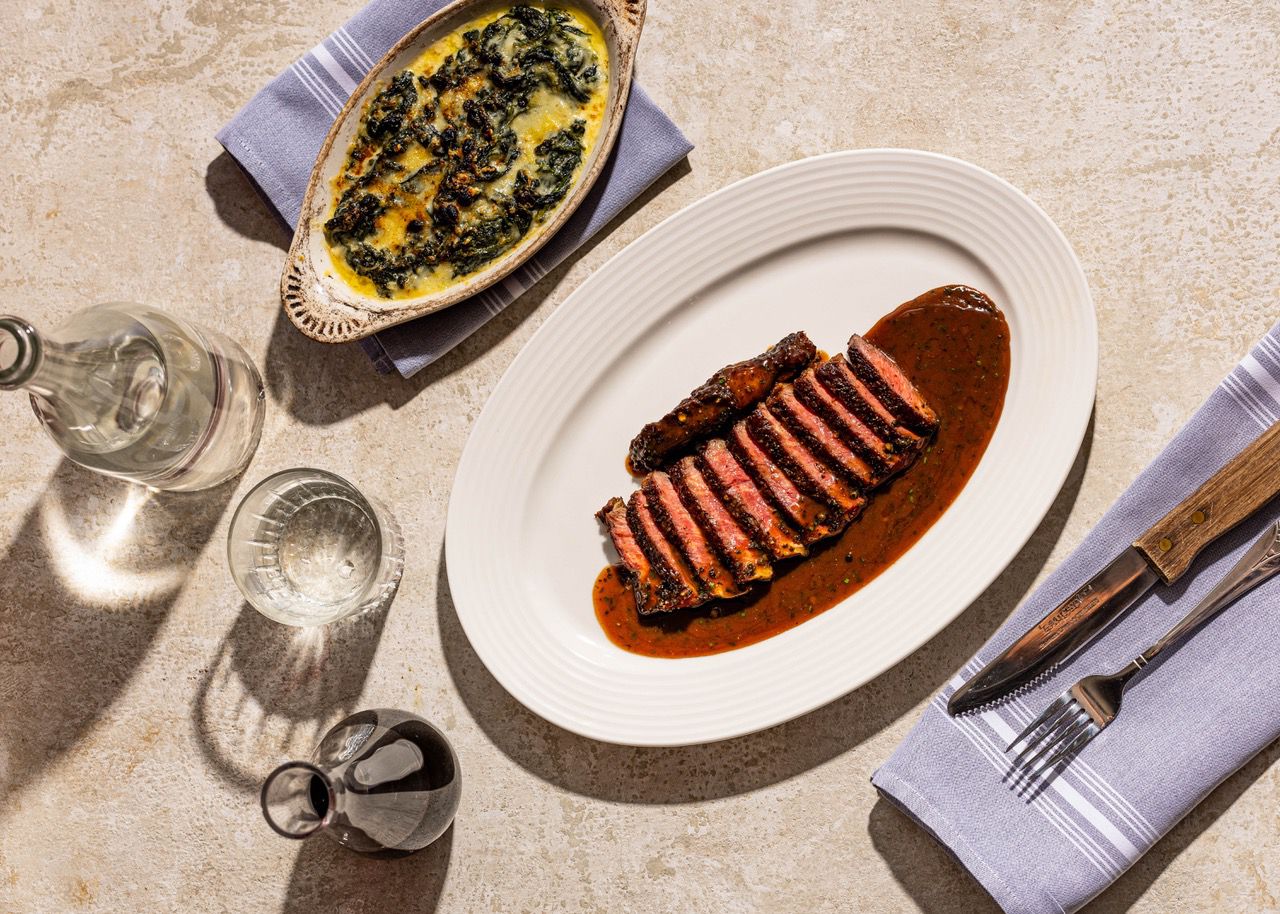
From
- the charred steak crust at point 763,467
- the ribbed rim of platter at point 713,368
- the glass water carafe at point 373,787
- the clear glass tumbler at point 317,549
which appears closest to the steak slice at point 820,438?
the charred steak crust at point 763,467

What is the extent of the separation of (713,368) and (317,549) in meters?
1.88

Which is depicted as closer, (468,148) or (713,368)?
(468,148)

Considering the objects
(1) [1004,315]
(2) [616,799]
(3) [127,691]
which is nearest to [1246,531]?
(1) [1004,315]

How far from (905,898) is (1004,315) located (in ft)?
8.27

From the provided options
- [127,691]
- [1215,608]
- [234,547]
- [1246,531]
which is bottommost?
[127,691]

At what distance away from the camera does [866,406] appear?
11.9ft

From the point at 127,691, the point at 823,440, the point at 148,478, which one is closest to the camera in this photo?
the point at 148,478

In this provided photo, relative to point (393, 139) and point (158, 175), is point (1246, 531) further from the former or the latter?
point (158, 175)

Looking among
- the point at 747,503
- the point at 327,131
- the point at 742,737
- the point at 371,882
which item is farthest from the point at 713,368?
the point at 371,882

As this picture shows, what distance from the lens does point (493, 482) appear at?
12.4 ft

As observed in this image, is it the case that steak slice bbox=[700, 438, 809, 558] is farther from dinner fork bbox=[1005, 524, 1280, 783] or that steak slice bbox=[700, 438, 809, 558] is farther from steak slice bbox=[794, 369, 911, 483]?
dinner fork bbox=[1005, 524, 1280, 783]

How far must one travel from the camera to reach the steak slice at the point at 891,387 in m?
3.63

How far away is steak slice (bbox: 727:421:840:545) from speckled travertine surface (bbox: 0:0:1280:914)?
28.3 inches

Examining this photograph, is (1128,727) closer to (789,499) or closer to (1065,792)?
(1065,792)
